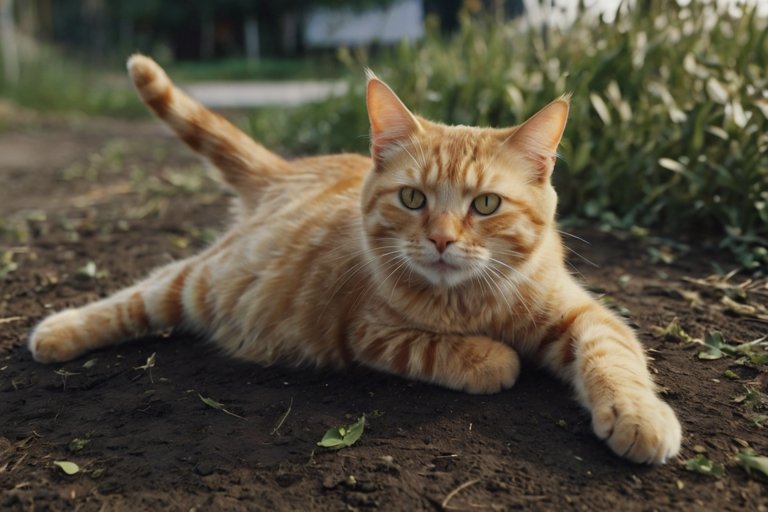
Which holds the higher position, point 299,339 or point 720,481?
point 720,481

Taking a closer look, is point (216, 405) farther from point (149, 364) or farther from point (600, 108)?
point (600, 108)

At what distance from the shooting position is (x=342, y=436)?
6.76 ft

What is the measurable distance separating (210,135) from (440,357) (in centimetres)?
160

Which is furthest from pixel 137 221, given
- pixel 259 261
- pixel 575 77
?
pixel 575 77

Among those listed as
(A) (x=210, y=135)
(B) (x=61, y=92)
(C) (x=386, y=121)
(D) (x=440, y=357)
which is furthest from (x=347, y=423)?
(B) (x=61, y=92)

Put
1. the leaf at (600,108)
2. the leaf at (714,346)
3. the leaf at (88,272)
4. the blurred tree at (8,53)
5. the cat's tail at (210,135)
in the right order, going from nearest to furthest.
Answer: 1. the leaf at (714,346)
2. the cat's tail at (210,135)
3. the leaf at (88,272)
4. the leaf at (600,108)
5. the blurred tree at (8,53)

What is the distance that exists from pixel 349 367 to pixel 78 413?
888 millimetres

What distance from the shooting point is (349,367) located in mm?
2553

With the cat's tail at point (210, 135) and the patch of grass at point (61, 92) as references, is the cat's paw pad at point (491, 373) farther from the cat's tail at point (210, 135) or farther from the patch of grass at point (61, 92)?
the patch of grass at point (61, 92)

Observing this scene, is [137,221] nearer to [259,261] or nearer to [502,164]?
[259,261]

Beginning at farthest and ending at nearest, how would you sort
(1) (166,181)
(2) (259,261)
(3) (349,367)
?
(1) (166,181), (2) (259,261), (3) (349,367)

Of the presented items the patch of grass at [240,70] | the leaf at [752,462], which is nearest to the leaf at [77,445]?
the leaf at [752,462]

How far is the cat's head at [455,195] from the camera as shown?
220 cm

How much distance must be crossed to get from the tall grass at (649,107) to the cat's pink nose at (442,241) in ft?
5.47
